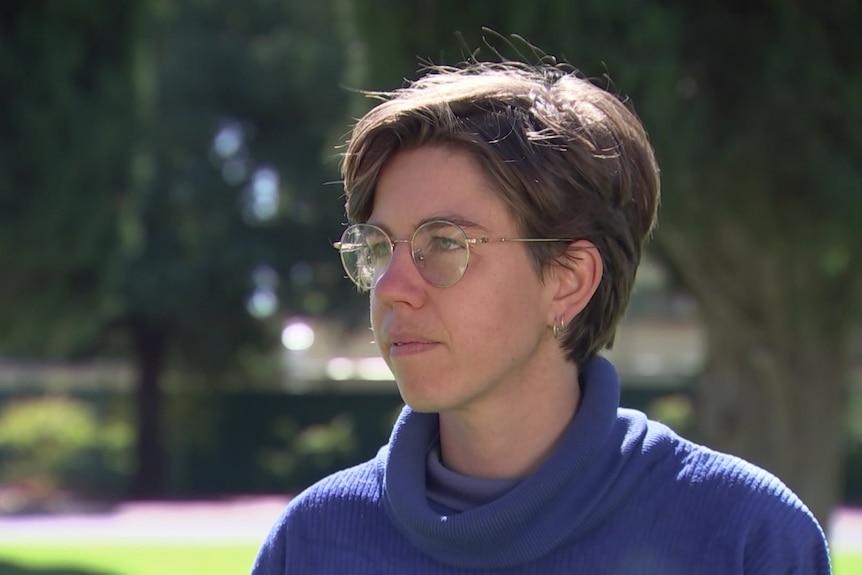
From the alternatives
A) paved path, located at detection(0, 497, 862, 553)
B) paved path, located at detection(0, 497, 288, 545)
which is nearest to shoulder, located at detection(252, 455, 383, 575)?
paved path, located at detection(0, 497, 288, 545)

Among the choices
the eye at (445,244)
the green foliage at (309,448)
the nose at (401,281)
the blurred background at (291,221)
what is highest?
the blurred background at (291,221)

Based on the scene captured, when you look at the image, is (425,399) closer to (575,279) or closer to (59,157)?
(575,279)

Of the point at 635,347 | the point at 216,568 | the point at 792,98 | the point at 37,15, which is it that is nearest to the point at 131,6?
the point at 37,15

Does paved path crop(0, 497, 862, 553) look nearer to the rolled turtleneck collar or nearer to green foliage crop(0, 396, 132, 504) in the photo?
green foliage crop(0, 396, 132, 504)

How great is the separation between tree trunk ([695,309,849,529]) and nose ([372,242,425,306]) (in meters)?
6.36

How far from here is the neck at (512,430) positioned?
1.63 m

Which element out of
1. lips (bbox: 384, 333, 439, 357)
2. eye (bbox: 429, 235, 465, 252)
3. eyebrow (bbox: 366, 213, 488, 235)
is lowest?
lips (bbox: 384, 333, 439, 357)

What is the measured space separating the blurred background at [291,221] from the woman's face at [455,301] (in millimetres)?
479

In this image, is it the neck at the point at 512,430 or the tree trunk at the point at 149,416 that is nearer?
the neck at the point at 512,430

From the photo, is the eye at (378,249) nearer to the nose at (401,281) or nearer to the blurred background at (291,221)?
the nose at (401,281)

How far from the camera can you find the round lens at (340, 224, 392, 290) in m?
1.64

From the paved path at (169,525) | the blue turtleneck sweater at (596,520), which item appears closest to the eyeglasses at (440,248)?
the blue turtleneck sweater at (596,520)

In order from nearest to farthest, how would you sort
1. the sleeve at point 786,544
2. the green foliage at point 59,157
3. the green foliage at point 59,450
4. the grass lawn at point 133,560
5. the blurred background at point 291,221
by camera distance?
the sleeve at point 786,544, the blurred background at point 291,221, the grass lawn at point 133,560, the green foliage at point 59,157, the green foliage at point 59,450

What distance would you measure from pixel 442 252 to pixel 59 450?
837 inches
